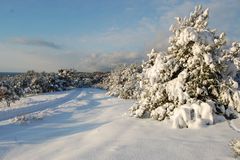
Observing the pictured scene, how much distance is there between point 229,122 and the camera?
9625 mm

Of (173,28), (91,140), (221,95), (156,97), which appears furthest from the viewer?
Answer: (173,28)

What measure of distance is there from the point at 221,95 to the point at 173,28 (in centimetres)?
391

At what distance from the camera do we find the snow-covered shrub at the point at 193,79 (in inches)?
395

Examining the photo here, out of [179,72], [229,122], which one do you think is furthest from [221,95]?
[179,72]

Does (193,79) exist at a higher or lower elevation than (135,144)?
higher

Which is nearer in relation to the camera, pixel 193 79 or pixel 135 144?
pixel 135 144

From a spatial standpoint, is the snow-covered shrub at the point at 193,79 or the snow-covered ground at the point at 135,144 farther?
the snow-covered shrub at the point at 193,79

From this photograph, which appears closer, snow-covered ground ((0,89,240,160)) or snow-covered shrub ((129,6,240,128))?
snow-covered ground ((0,89,240,160))

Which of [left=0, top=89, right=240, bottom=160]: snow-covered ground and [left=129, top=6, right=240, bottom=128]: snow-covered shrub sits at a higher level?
[left=129, top=6, right=240, bottom=128]: snow-covered shrub

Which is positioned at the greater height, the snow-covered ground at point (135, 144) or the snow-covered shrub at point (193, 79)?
the snow-covered shrub at point (193, 79)

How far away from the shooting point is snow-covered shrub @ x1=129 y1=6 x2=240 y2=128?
1004 centimetres

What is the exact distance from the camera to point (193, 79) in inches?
442

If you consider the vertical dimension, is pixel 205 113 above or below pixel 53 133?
above

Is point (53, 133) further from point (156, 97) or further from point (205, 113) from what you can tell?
point (205, 113)
